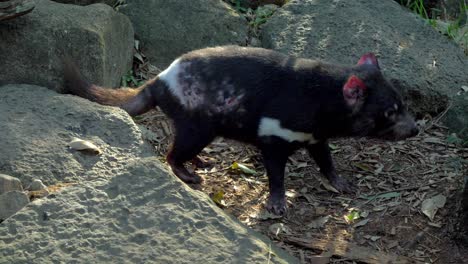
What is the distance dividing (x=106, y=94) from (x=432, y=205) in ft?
7.57

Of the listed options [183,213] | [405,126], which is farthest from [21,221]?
[405,126]

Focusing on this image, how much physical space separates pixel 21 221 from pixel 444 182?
2.80 meters

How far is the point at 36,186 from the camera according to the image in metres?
3.79

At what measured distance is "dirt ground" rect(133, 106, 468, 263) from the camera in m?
4.18

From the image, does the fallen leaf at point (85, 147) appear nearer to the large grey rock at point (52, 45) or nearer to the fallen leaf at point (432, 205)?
the large grey rock at point (52, 45)

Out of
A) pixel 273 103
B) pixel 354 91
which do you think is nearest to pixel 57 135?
pixel 273 103

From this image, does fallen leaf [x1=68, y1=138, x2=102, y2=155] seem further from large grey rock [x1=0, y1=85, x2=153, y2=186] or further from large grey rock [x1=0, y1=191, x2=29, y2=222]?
large grey rock [x1=0, y1=191, x2=29, y2=222]

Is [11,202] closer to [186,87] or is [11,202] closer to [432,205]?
[186,87]

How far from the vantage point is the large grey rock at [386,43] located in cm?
556

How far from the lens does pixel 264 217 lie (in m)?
4.52

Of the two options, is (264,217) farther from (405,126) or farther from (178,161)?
(405,126)

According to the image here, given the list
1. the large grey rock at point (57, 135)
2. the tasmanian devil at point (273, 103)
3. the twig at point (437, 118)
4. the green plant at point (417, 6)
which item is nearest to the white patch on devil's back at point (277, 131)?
the tasmanian devil at point (273, 103)

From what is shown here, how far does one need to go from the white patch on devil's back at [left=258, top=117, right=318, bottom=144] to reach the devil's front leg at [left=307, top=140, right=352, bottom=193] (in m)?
0.29

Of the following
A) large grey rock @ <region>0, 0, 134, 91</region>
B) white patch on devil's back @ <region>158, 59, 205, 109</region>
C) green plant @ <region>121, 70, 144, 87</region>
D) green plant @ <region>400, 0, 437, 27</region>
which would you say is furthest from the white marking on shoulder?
green plant @ <region>400, 0, 437, 27</region>
